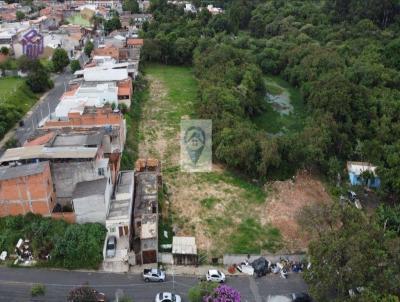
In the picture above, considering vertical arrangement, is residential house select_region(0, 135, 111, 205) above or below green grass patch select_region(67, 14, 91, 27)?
above

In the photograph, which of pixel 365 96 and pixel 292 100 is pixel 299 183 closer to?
pixel 365 96

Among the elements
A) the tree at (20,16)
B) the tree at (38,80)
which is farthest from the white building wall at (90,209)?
the tree at (20,16)

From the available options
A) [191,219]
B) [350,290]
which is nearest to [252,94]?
[191,219]

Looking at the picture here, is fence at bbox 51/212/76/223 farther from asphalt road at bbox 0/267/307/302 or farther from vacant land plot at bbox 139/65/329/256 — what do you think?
vacant land plot at bbox 139/65/329/256

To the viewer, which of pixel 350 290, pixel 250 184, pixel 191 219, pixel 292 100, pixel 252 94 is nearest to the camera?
pixel 350 290

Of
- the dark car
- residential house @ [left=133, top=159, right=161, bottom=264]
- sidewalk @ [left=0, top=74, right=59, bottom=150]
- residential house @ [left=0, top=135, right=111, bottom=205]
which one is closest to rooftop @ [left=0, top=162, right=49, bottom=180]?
residential house @ [left=0, top=135, right=111, bottom=205]

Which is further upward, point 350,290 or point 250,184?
point 350,290
